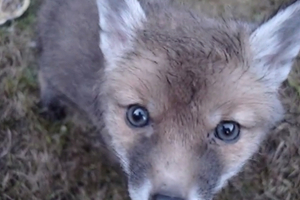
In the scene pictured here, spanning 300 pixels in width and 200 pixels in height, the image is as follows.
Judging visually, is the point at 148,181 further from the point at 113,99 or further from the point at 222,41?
the point at 222,41

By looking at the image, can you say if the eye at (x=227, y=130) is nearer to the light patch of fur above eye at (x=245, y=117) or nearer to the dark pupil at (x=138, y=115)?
the light patch of fur above eye at (x=245, y=117)

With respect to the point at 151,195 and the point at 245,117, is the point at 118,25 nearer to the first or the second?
the point at 245,117

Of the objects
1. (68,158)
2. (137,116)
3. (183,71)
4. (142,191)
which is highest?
Result: (183,71)

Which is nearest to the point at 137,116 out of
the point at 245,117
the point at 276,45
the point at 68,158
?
the point at 245,117

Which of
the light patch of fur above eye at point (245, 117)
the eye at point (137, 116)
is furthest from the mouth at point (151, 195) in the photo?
the light patch of fur above eye at point (245, 117)

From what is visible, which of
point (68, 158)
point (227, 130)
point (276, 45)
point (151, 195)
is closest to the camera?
point (151, 195)

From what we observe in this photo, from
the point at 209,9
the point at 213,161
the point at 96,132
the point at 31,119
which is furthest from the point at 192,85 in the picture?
the point at 209,9
